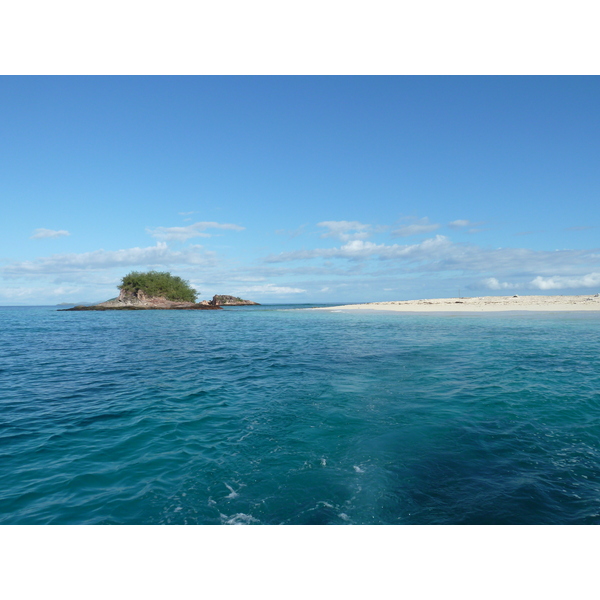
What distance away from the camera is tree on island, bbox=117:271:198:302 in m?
112

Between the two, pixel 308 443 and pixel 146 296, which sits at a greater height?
pixel 146 296

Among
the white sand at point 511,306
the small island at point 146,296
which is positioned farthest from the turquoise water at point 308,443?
the small island at point 146,296

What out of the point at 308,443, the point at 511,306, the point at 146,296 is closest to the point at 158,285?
the point at 146,296

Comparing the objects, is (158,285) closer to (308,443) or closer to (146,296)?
(146,296)

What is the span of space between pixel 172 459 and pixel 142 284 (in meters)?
117

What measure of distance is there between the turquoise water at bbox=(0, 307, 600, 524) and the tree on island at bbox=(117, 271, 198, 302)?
102m

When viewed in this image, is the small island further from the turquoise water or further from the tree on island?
the turquoise water

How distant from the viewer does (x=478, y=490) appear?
6.06 metres

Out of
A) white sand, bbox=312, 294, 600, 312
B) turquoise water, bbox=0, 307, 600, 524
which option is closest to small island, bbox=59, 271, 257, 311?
white sand, bbox=312, 294, 600, 312

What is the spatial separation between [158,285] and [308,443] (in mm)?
119509

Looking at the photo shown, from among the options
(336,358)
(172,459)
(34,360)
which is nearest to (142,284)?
(34,360)

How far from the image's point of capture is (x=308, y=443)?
27.4 ft

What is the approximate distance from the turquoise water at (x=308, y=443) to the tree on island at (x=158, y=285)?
102 meters

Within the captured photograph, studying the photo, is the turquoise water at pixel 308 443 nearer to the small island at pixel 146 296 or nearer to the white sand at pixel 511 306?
the white sand at pixel 511 306
